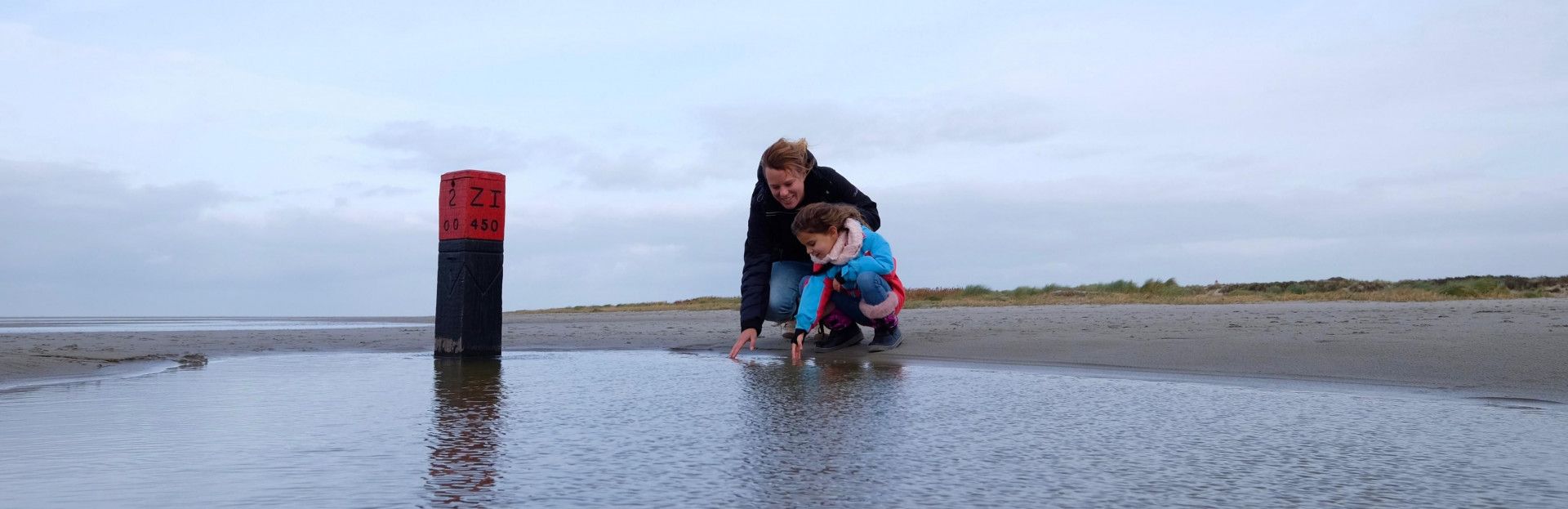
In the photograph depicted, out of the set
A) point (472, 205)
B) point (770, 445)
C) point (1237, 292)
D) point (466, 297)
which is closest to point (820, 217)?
point (472, 205)

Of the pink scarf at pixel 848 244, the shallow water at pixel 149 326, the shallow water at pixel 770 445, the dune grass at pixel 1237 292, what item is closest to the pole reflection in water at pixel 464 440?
the shallow water at pixel 770 445

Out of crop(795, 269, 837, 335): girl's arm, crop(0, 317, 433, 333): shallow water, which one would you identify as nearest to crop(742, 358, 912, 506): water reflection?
crop(795, 269, 837, 335): girl's arm

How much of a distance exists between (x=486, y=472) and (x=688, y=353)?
12.6ft

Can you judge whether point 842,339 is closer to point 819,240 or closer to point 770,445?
point 819,240

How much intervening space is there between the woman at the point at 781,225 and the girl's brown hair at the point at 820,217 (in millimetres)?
285

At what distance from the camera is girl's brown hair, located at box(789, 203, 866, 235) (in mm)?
5281

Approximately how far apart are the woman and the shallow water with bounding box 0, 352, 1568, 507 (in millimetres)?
1910

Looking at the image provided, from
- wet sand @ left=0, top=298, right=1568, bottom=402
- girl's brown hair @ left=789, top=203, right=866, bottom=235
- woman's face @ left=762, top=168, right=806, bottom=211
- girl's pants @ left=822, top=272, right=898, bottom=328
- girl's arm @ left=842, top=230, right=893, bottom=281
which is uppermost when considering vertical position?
woman's face @ left=762, top=168, right=806, bottom=211

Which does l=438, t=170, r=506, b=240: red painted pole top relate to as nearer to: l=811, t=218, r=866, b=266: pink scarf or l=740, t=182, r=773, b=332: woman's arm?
l=740, t=182, r=773, b=332: woman's arm

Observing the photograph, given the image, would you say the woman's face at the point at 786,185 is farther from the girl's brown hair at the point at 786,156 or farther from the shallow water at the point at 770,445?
the shallow water at the point at 770,445

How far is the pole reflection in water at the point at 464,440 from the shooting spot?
176 centimetres

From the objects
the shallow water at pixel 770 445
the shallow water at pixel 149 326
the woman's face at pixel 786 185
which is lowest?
the shallow water at pixel 770 445

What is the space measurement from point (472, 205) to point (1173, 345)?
11.6 feet

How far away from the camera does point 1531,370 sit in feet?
12.5
